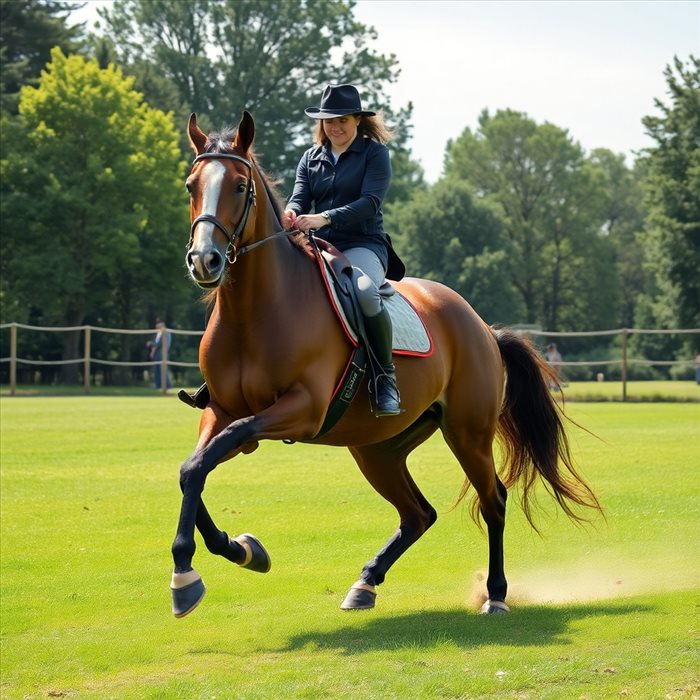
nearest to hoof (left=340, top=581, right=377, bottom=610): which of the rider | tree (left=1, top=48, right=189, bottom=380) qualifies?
the rider

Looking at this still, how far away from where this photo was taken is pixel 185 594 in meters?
7.23

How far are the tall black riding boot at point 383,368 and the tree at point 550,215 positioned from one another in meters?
86.4

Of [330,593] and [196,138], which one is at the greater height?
[196,138]

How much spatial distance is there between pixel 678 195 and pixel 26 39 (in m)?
34.8

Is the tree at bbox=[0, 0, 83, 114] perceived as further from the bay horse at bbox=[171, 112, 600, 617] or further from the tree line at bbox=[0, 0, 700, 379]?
the bay horse at bbox=[171, 112, 600, 617]

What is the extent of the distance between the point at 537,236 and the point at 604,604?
3466 inches

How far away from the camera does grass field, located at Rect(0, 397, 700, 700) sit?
277 inches

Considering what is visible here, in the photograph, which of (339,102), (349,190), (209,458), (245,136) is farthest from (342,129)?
(209,458)

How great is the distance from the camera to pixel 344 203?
9.25m

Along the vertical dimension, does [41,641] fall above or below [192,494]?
below

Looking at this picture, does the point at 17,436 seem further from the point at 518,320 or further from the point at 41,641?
the point at 518,320

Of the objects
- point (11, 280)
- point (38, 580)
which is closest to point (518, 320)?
point (11, 280)

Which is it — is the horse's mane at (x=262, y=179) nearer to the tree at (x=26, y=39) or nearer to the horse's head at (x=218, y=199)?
the horse's head at (x=218, y=199)

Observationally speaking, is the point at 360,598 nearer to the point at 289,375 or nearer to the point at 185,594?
the point at 289,375
